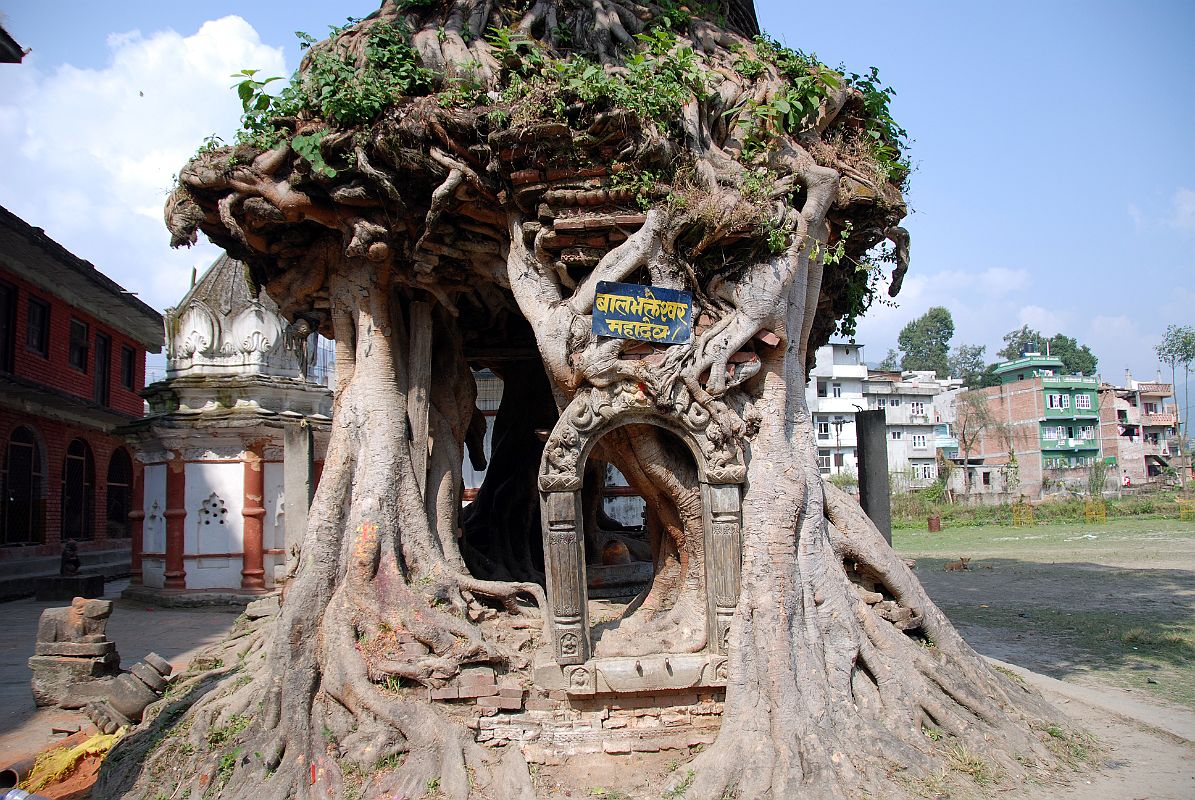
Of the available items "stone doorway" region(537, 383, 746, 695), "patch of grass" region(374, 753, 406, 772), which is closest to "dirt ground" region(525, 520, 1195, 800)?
"stone doorway" region(537, 383, 746, 695)

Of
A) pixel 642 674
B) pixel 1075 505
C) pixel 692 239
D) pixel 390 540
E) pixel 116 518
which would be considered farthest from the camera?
pixel 1075 505

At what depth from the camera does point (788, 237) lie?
7.42 meters

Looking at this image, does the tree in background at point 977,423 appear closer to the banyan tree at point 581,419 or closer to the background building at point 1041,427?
the background building at point 1041,427

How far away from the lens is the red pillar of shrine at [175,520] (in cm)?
1608

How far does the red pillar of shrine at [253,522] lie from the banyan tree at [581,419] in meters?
7.63

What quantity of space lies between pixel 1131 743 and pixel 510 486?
7.11 m

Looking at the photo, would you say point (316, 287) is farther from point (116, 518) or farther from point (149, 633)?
point (116, 518)

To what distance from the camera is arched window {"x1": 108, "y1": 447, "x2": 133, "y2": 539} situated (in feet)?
81.6

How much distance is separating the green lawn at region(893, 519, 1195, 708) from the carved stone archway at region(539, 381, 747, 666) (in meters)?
4.68

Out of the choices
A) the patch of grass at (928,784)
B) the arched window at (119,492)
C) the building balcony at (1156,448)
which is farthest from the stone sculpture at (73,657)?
the building balcony at (1156,448)

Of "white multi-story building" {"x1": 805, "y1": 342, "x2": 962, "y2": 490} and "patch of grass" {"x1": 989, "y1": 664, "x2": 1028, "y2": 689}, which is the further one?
"white multi-story building" {"x1": 805, "y1": 342, "x2": 962, "y2": 490}

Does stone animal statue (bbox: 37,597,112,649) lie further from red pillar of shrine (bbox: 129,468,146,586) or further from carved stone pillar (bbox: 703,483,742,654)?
red pillar of shrine (bbox: 129,468,146,586)

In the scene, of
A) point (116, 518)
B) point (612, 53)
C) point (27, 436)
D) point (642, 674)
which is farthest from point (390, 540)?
point (116, 518)

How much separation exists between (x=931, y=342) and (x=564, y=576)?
8428 cm
